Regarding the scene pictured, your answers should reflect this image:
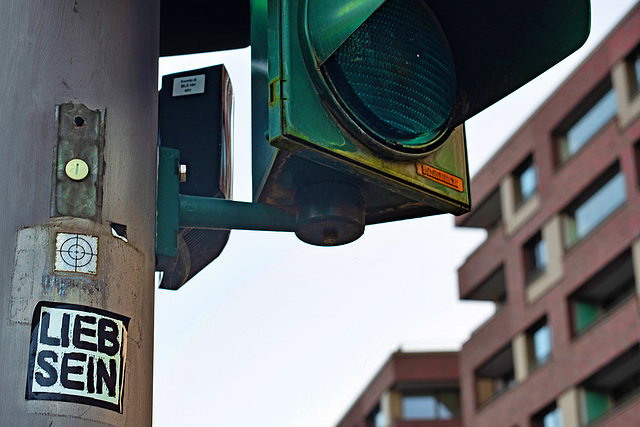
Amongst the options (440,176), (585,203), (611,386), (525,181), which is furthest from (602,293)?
(440,176)

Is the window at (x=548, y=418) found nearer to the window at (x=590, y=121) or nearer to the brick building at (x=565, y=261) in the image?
the brick building at (x=565, y=261)

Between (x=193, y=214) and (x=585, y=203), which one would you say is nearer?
(x=193, y=214)

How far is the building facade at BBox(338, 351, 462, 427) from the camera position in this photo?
53.5 meters

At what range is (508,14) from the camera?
2.61 m

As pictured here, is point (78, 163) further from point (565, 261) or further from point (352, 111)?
point (565, 261)

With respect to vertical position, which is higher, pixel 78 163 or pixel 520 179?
pixel 520 179

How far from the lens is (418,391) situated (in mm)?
54344

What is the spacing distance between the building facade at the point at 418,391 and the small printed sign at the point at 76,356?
51.7m

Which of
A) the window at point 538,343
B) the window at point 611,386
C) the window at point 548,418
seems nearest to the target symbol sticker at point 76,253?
the window at point 611,386

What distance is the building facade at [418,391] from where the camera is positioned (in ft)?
176

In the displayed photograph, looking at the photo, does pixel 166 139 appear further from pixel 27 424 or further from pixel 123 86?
pixel 27 424

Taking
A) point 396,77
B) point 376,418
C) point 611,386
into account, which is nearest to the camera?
point 396,77

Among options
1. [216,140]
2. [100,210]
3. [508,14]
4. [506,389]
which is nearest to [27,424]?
[100,210]

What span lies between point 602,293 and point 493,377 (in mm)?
8694
